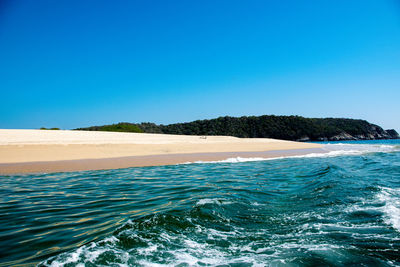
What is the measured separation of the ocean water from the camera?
2900 mm

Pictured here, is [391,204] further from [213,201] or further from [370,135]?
[370,135]

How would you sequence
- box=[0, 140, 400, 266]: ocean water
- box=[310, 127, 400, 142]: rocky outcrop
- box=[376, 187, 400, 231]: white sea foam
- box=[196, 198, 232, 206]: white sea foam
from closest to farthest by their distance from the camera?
box=[0, 140, 400, 266]: ocean water
box=[376, 187, 400, 231]: white sea foam
box=[196, 198, 232, 206]: white sea foam
box=[310, 127, 400, 142]: rocky outcrop

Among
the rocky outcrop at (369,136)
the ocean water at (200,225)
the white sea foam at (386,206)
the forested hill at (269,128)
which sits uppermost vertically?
the forested hill at (269,128)

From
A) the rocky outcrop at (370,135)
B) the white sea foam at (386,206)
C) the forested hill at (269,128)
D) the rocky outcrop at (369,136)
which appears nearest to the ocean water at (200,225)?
the white sea foam at (386,206)

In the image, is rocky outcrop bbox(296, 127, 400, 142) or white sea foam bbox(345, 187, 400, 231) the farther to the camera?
rocky outcrop bbox(296, 127, 400, 142)

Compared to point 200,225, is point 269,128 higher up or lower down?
higher up

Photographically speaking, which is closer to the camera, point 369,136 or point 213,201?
point 213,201

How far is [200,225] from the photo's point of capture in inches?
158

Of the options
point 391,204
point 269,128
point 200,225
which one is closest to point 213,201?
point 200,225

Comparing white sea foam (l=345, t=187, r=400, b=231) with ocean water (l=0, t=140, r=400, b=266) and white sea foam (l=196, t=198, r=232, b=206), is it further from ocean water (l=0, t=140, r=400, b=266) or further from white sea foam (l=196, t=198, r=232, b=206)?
white sea foam (l=196, t=198, r=232, b=206)

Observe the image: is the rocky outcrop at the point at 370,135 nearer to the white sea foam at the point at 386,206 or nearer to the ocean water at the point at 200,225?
the white sea foam at the point at 386,206

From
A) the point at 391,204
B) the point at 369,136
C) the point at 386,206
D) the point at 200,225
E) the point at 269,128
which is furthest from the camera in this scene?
the point at 369,136

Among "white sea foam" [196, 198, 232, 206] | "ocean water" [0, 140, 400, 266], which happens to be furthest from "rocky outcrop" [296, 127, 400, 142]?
"white sea foam" [196, 198, 232, 206]

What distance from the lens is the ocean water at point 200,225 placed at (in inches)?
114
